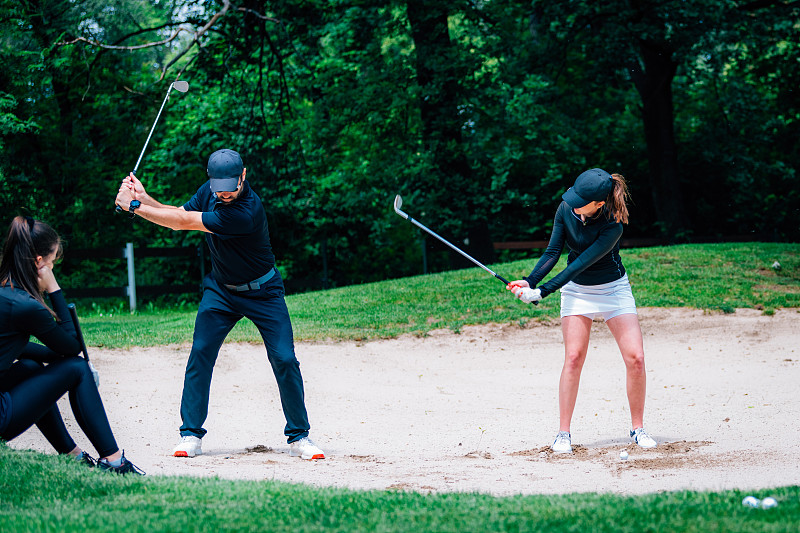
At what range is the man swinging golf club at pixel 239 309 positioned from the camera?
5.78 m

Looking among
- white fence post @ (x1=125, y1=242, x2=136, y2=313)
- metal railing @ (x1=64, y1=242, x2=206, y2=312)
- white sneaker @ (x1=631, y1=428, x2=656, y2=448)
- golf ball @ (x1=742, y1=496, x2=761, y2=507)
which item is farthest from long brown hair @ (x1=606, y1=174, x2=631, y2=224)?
white fence post @ (x1=125, y1=242, x2=136, y2=313)

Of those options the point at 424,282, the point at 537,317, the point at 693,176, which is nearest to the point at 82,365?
the point at 537,317

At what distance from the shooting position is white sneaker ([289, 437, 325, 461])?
5934 mm

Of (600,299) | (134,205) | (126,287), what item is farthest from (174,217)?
(126,287)

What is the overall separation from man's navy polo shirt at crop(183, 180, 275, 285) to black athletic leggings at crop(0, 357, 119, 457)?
48.5 inches

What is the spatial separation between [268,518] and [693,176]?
67.8 ft

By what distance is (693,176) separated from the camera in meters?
22.4

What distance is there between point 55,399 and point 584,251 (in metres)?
3.36

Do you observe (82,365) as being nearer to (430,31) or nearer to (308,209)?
(430,31)

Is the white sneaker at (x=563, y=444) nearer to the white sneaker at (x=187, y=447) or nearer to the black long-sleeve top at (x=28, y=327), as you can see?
the white sneaker at (x=187, y=447)

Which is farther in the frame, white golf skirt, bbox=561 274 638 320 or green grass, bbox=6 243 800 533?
white golf skirt, bbox=561 274 638 320

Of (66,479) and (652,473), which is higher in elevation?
(66,479)

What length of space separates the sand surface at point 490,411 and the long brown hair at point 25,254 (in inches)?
58.7

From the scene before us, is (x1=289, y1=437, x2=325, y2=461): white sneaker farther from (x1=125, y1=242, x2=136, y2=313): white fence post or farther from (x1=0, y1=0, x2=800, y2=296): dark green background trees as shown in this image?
(x1=125, y1=242, x2=136, y2=313): white fence post
